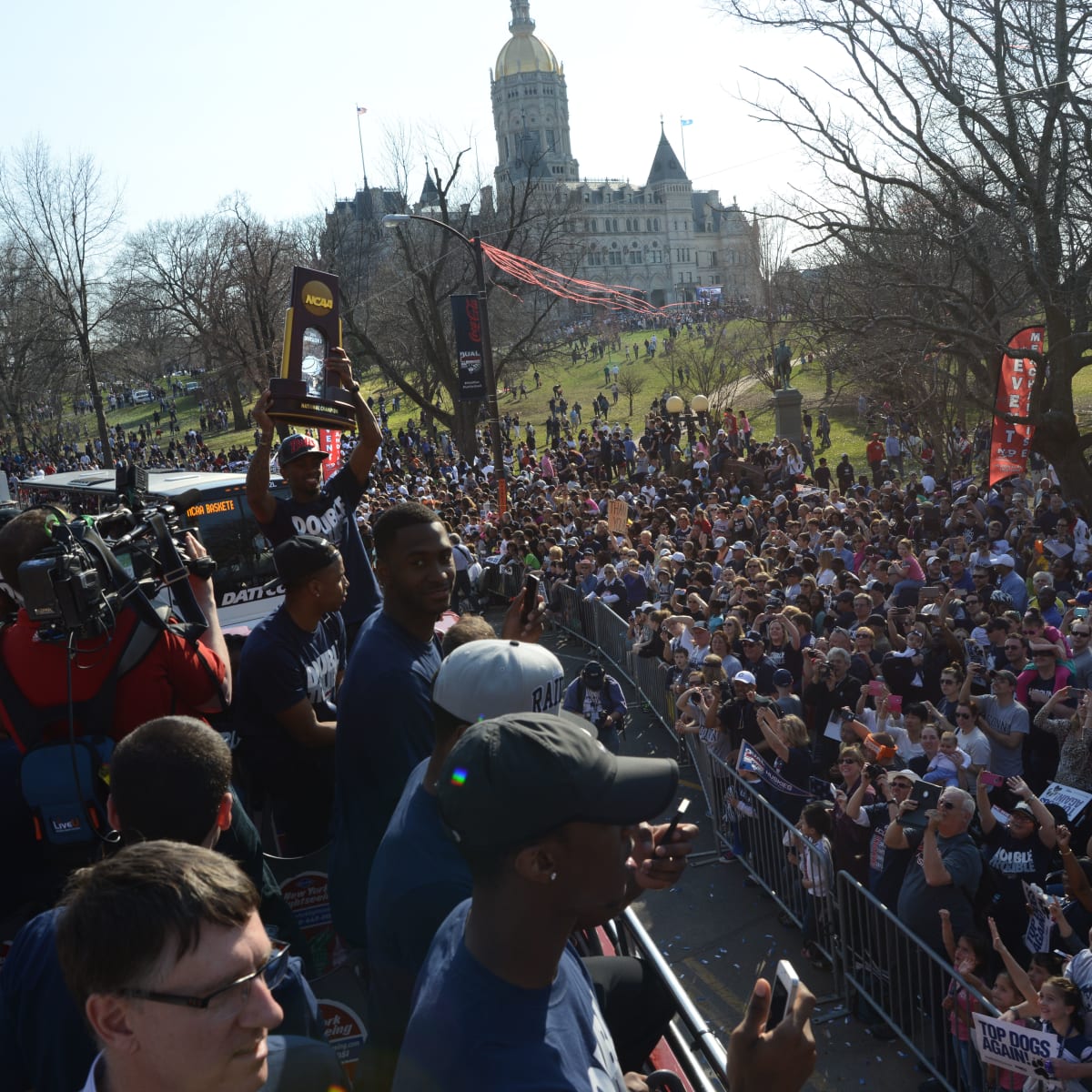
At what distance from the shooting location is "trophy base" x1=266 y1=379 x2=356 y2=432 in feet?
18.2

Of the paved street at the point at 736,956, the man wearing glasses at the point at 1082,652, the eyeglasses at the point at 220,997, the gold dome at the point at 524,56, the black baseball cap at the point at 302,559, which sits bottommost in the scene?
the paved street at the point at 736,956

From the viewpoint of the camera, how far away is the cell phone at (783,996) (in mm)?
1970

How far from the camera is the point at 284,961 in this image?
2.16m

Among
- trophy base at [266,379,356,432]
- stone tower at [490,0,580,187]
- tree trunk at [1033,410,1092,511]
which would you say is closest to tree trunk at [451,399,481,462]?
tree trunk at [1033,410,1092,511]

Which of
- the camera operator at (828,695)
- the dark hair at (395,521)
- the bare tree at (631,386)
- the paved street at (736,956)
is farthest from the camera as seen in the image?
the bare tree at (631,386)

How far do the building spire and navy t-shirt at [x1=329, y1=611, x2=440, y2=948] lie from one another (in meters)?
174

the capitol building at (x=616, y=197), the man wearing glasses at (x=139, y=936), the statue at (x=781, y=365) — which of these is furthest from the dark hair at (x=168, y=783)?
the capitol building at (x=616, y=197)

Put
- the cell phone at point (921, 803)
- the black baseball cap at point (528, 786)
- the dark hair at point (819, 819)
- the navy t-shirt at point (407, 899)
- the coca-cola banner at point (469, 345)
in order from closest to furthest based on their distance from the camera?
the black baseball cap at point (528, 786), the navy t-shirt at point (407, 899), the cell phone at point (921, 803), the dark hair at point (819, 819), the coca-cola banner at point (469, 345)

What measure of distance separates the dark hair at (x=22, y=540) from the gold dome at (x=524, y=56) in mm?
168594

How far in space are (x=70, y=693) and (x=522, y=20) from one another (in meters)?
176

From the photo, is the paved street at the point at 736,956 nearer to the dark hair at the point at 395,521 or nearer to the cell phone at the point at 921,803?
the cell phone at the point at 921,803

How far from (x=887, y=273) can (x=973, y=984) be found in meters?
12.6

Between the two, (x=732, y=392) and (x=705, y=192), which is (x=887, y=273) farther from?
(x=705, y=192)

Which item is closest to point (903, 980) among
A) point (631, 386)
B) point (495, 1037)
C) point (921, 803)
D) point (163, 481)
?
point (921, 803)
